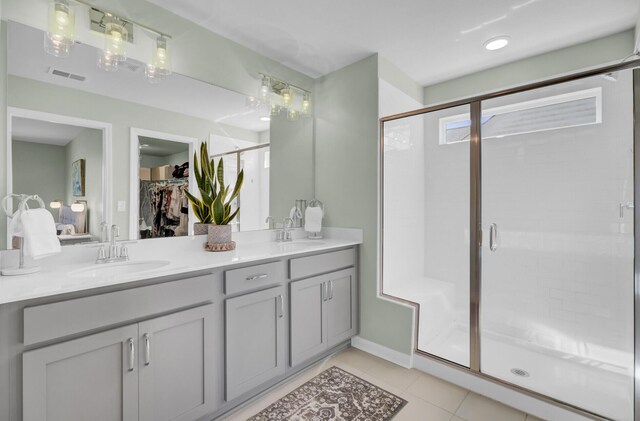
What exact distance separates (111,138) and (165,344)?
1.20 metres

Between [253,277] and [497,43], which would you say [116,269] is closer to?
[253,277]

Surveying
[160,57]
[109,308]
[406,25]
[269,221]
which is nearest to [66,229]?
[109,308]

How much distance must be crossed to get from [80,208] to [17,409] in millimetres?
940

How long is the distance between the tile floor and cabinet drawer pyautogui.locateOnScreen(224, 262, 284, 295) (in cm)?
71

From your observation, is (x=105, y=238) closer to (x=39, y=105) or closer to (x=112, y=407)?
(x=39, y=105)

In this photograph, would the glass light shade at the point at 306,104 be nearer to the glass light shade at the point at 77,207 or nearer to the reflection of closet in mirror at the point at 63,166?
the reflection of closet in mirror at the point at 63,166

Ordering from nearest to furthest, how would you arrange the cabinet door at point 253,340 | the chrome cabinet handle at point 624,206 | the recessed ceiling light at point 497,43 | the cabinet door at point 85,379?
the cabinet door at point 85,379, the cabinet door at point 253,340, the chrome cabinet handle at point 624,206, the recessed ceiling light at point 497,43

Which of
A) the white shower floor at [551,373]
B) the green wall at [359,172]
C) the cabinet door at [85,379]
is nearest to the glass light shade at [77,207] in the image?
the cabinet door at [85,379]

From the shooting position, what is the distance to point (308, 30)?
219cm

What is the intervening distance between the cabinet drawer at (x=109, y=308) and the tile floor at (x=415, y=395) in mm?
795

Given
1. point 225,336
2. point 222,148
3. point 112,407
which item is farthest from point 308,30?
point 112,407

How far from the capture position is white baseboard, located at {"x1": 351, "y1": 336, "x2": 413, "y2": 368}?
2.30 metres

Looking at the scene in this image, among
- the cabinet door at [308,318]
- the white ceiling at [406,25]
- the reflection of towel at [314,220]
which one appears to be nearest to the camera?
the white ceiling at [406,25]

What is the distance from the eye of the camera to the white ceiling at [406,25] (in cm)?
190
